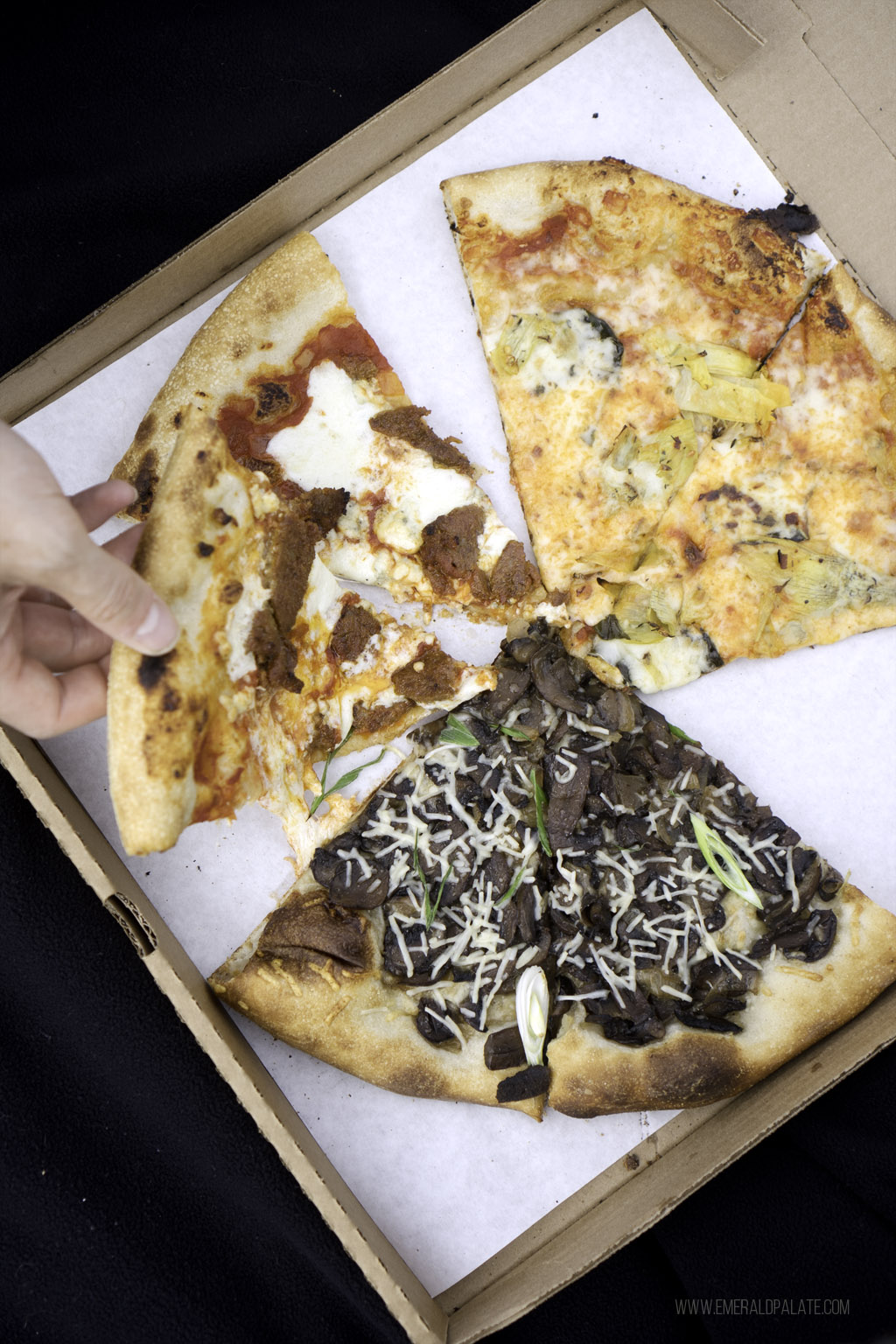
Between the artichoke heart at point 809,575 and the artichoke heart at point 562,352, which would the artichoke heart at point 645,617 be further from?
the artichoke heart at point 562,352

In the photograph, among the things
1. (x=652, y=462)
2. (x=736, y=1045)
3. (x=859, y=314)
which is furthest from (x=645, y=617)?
(x=736, y=1045)

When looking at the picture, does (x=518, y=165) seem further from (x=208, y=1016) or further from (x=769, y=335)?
(x=208, y=1016)

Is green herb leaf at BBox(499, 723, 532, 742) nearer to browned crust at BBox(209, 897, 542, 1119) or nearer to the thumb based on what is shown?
browned crust at BBox(209, 897, 542, 1119)

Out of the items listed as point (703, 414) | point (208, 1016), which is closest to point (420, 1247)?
point (208, 1016)

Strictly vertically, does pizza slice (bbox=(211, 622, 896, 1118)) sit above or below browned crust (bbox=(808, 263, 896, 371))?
below

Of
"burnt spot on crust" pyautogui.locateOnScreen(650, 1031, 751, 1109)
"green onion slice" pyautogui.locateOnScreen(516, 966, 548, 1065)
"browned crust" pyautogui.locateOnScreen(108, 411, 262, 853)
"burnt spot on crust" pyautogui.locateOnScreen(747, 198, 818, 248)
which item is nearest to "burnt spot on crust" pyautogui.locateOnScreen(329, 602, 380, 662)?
"browned crust" pyautogui.locateOnScreen(108, 411, 262, 853)
